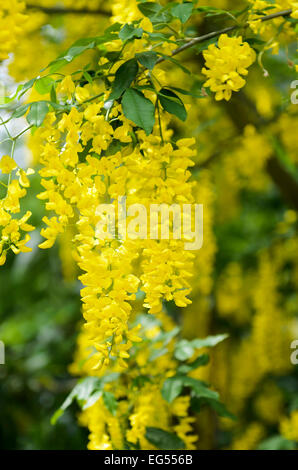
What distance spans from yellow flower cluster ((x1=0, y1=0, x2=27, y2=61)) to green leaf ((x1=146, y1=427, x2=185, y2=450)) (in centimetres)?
111

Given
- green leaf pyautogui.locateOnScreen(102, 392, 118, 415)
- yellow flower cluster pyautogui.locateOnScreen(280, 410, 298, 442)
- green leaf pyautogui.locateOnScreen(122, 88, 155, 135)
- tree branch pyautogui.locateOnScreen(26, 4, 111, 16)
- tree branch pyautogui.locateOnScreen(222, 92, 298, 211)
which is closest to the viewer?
green leaf pyautogui.locateOnScreen(122, 88, 155, 135)

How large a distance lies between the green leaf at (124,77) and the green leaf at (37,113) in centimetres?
14

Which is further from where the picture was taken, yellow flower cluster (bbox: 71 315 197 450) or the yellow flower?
yellow flower cluster (bbox: 71 315 197 450)

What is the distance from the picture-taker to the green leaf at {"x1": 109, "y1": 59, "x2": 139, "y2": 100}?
42.5 inches

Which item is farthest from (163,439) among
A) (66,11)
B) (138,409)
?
(66,11)

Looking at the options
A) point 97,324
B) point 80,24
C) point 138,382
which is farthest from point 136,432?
point 80,24

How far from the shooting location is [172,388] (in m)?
1.55

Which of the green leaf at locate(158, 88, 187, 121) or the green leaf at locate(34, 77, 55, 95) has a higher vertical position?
the green leaf at locate(34, 77, 55, 95)

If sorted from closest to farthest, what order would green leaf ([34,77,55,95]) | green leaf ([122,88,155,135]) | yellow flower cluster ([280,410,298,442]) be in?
green leaf ([122,88,155,135]) → green leaf ([34,77,55,95]) → yellow flower cluster ([280,410,298,442])

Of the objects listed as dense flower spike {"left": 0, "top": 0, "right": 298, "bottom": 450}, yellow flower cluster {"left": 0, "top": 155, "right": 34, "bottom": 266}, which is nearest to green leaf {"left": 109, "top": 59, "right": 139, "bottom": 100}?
dense flower spike {"left": 0, "top": 0, "right": 298, "bottom": 450}

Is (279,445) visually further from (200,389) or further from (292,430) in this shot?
(200,389)

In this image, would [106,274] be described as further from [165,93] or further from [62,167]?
[165,93]

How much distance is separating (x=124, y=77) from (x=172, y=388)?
35.6 inches

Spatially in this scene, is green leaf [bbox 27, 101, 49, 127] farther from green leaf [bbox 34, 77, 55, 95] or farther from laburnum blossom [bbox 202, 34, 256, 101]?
laburnum blossom [bbox 202, 34, 256, 101]
